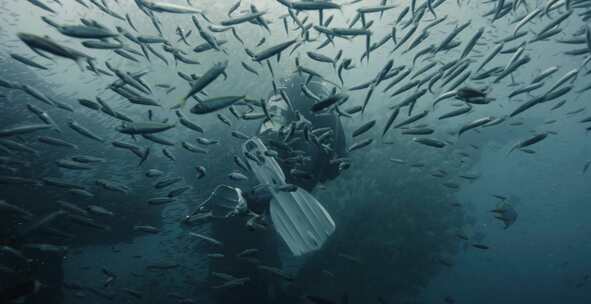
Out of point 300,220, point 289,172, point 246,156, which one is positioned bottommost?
point 300,220

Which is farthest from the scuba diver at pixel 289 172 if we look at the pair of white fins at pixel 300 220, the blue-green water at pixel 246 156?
the blue-green water at pixel 246 156

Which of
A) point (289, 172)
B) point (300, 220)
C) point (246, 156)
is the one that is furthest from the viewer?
point (289, 172)

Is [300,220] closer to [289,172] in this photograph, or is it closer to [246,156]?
[289,172]

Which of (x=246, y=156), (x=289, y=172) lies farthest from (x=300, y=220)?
(x=246, y=156)

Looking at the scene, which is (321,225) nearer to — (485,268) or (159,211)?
(159,211)

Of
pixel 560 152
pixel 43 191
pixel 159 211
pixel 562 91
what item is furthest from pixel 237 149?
pixel 560 152

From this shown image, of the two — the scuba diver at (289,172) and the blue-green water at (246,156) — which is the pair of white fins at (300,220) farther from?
the blue-green water at (246,156)

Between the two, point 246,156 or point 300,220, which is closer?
point 246,156

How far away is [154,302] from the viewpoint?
2238cm

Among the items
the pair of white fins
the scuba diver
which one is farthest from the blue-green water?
the pair of white fins

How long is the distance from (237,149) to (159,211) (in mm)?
6016

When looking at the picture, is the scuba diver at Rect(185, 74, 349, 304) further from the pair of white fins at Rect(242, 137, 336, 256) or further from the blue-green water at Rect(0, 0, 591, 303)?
the blue-green water at Rect(0, 0, 591, 303)

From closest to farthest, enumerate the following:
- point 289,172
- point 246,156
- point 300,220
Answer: point 246,156, point 300,220, point 289,172

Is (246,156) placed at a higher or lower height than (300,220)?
higher
